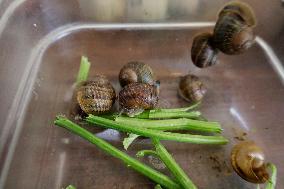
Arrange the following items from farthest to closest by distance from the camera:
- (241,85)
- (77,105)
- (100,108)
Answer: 1. (241,85)
2. (77,105)
3. (100,108)

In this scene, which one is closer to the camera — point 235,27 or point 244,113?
point 235,27

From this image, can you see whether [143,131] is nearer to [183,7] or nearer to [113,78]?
[113,78]

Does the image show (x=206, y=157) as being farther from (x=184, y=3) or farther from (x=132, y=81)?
Result: (x=184, y=3)

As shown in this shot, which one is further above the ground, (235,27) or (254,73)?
(235,27)

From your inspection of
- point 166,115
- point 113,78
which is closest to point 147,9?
point 113,78

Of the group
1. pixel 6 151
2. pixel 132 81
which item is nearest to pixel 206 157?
pixel 132 81

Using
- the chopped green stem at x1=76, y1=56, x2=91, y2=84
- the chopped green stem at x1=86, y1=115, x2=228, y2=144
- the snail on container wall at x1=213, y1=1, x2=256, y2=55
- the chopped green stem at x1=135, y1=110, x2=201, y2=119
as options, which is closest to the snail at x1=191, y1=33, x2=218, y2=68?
the snail on container wall at x1=213, y1=1, x2=256, y2=55

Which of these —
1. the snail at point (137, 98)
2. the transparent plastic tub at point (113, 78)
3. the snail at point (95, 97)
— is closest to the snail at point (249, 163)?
the transparent plastic tub at point (113, 78)

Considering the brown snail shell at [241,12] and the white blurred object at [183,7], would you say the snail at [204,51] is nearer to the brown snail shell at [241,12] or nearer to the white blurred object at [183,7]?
the brown snail shell at [241,12]

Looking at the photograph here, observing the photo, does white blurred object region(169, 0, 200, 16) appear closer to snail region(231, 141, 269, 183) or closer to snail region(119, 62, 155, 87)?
snail region(119, 62, 155, 87)

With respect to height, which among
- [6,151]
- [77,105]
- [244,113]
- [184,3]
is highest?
[184,3]
